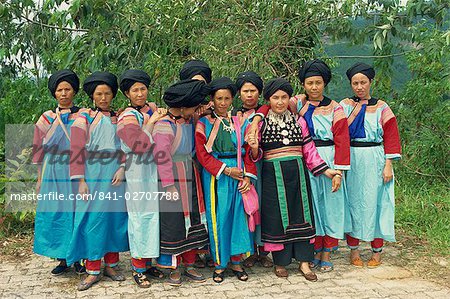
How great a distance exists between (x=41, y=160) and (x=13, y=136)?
107 inches

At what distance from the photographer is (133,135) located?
3740 millimetres

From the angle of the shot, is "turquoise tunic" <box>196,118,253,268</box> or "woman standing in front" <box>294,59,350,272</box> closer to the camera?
"turquoise tunic" <box>196,118,253,268</box>

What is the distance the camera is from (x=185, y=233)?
12.4 feet

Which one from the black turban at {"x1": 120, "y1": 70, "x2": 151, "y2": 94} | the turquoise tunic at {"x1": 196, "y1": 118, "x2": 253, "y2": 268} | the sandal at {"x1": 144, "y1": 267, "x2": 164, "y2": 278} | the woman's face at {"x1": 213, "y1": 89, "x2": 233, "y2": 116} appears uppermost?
the black turban at {"x1": 120, "y1": 70, "x2": 151, "y2": 94}

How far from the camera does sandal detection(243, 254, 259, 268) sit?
4.32m

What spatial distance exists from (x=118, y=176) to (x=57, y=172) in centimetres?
49

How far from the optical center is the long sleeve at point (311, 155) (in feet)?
13.1

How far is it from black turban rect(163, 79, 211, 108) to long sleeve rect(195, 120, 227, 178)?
0.76 ft

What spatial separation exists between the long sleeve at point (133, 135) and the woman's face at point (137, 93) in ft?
0.49

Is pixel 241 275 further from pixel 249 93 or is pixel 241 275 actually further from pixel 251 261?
→ pixel 249 93

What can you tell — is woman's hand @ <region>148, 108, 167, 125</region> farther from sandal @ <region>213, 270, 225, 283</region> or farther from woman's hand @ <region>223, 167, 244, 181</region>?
sandal @ <region>213, 270, 225, 283</region>

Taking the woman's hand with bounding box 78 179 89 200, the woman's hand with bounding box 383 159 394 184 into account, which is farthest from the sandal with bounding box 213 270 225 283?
the woman's hand with bounding box 383 159 394 184

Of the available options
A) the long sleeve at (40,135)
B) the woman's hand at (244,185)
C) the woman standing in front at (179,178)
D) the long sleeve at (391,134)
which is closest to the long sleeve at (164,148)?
the woman standing in front at (179,178)

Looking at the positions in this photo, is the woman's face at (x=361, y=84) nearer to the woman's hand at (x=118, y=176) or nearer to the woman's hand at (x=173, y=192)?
the woman's hand at (x=173, y=192)
